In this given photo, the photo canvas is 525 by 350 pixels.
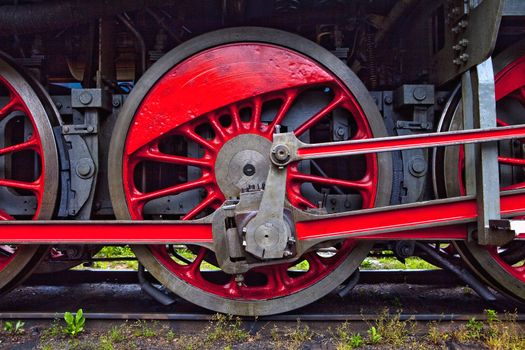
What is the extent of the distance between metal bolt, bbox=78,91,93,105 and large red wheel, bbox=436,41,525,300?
2326mm

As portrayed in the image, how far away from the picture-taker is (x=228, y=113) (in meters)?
2.65

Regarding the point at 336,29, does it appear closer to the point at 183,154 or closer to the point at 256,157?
the point at 256,157

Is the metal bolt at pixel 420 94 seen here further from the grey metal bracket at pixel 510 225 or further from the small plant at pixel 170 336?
Result: the small plant at pixel 170 336

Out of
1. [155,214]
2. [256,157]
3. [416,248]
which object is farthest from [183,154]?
[416,248]

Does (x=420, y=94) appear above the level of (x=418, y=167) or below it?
above

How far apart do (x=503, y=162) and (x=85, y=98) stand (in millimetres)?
2739

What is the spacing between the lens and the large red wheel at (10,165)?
101 inches

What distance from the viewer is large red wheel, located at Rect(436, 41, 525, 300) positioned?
2545 mm

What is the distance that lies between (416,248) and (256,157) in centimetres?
134

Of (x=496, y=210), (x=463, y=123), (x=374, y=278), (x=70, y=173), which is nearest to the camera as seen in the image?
(x=496, y=210)

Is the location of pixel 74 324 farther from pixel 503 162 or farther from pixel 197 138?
pixel 503 162

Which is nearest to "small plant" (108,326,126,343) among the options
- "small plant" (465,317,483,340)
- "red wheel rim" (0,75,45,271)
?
"red wheel rim" (0,75,45,271)

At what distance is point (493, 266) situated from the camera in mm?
2541

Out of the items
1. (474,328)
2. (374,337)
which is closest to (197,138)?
(374,337)
